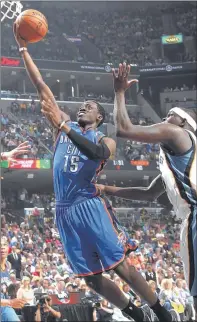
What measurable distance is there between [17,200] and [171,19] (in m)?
16.5

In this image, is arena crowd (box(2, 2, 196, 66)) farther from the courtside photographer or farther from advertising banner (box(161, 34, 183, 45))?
the courtside photographer

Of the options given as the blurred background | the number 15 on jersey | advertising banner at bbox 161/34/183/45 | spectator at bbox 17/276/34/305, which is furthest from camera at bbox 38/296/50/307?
advertising banner at bbox 161/34/183/45

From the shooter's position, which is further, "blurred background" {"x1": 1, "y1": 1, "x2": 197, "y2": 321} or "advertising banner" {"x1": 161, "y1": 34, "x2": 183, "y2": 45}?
"advertising banner" {"x1": 161, "y1": 34, "x2": 183, "y2": 45}

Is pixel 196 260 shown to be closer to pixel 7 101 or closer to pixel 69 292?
pixel 69 292

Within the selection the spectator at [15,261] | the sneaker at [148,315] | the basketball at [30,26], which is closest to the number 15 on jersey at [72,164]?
the basketball at [30,26]

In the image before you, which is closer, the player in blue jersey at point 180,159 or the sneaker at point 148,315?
the player in blue jersey at point 180,159

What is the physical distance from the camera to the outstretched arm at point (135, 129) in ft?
14.1

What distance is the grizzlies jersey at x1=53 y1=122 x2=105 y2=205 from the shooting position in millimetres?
5605

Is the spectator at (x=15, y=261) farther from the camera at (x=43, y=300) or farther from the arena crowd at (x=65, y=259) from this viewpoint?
the camera at (x=43, y=300)

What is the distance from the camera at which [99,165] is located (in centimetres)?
572

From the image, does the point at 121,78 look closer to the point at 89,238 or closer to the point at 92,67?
the point at 89,238

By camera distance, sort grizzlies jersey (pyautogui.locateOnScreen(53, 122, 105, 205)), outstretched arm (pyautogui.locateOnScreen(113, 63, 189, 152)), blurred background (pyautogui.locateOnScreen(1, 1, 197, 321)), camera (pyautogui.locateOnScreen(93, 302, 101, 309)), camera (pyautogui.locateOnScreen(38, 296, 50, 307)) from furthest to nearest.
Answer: blurred background (pyautogui.locateOnScreen(1, 1, 197, 321)), camera (pyautogui.locateOnScreen(93, 302, 101, 309)), camera (pyautogui.locateOnScreen(38, 296, 50, 307)), grizzlies jersey (pyautogui.locateOnScreen(53, 122, 105, 205)), outstretched arm (pyautogui.locateOnScreen(113, 63, 189, 152))

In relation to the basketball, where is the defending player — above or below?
below

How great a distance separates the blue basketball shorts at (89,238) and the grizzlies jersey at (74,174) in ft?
0.28
